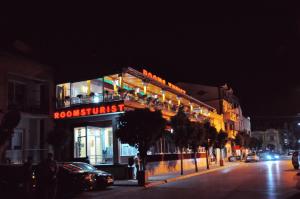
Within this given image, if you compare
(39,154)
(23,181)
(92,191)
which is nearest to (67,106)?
(39,154)

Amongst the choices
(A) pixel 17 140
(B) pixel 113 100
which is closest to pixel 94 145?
(B) pixel 113 100

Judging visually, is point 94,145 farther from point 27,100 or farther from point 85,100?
point 27,100

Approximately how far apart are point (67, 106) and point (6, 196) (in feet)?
50.5

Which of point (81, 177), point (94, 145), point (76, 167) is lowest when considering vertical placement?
point (81, 177)

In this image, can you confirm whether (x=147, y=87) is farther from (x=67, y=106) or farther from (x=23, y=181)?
(x=23, y=181)

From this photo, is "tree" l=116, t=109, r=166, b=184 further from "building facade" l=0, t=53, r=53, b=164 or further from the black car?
"building facade" l=0, t=53, r=53, b=164

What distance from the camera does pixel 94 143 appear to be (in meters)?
28.7

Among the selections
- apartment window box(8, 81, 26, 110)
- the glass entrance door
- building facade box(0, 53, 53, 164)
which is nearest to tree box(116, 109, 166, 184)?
the glass entrance door

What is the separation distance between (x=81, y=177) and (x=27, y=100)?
11.9m

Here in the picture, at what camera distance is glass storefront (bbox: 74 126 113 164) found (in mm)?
28141

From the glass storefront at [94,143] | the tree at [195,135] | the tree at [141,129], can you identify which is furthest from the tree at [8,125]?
the tree at [195,135]

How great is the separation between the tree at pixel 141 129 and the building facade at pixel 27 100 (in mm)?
7727

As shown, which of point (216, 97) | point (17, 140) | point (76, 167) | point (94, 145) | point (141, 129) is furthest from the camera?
point (216, 97)

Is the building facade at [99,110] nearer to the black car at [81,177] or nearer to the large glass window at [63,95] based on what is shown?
the large glass window at [63,95]
